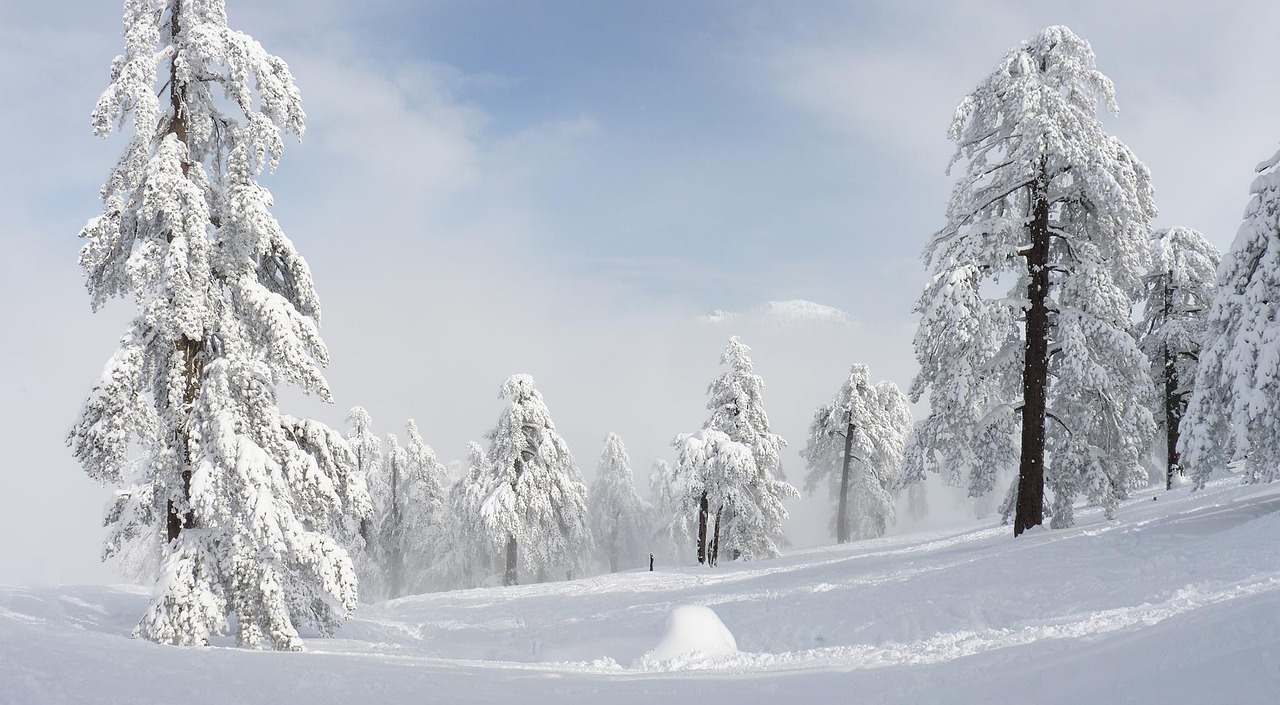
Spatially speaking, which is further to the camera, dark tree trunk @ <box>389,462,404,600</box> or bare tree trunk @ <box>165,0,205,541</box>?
dark tree trunk @ <box>389,462,404,600</box>

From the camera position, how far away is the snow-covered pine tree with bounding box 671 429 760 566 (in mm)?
29672

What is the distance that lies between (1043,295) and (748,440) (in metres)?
17.4

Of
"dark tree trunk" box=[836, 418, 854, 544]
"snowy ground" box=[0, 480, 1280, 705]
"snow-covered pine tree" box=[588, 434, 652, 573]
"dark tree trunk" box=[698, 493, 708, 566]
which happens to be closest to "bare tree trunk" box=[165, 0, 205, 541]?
"snowy ground" box=[0, 480, 1280, 705]

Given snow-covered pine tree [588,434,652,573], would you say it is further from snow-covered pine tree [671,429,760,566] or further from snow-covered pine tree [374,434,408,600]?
snow-covered pine tree [671,429,760,566]

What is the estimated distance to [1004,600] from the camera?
10.9 meters

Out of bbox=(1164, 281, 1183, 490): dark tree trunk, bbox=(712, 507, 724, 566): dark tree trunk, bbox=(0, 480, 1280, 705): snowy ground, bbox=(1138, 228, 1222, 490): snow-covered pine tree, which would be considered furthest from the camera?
bbox=(712, 507, 724, 566): dark tree trunk

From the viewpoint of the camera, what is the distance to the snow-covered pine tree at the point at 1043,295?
14805 millimetres

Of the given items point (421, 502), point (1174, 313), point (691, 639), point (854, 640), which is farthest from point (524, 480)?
point (1174, 313)

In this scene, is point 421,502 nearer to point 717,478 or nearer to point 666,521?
point 666,521

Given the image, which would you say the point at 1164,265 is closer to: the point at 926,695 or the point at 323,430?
the point at 926,695

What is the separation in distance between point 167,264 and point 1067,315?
17.2 metres

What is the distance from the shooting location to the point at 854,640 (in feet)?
35.0

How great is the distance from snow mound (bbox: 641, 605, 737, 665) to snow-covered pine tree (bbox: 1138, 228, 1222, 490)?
22.6m

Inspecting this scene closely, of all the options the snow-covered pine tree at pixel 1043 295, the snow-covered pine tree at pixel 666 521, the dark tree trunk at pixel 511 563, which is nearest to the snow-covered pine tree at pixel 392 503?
the dark tree trunk at pixel 511 563
